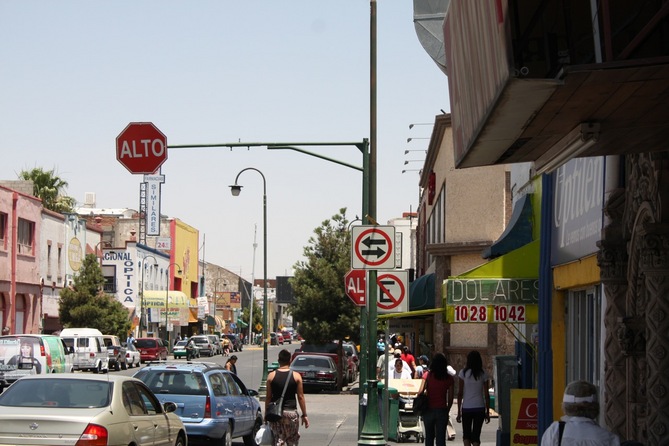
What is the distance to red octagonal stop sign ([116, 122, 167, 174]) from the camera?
2058cm

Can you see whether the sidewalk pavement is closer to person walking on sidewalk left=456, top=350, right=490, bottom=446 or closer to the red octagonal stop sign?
person walking on sidewalk left=456, top=350, right=490, bottom=446

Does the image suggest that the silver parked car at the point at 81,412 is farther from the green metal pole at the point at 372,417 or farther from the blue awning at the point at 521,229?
the blue awning at the point at 521,229

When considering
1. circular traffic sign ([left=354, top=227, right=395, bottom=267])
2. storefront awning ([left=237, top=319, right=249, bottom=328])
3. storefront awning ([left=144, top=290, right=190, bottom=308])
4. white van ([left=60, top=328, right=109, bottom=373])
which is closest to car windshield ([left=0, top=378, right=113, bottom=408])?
circular traffic sign ([left=354, top=227, right=395, bottom=267])

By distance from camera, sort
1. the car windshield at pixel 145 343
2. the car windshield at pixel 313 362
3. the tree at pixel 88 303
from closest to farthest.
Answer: the car windshield at pixel 313 362 → the tree at pixel 88 303 → the car windshield at pixel 145 343

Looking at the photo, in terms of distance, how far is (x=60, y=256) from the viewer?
208 ft

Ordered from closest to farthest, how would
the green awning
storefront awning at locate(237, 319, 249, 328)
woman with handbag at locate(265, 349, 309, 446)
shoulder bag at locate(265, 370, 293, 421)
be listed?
shoulder bag at locate(265, 370, 293, 421) < woman with handbag at locate(265, 349, 309, 446) < the green awning < storefront awning at locate(237, 319, 249, 328)

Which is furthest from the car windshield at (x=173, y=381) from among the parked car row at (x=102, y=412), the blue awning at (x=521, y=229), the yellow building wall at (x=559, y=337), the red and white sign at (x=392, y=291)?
the yellow building wall at (x=559, y=337)

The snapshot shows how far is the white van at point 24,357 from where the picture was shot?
34.0 meters

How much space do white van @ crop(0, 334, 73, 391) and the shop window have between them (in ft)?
77.4

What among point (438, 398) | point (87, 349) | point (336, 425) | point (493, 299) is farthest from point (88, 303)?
point (493, 299)

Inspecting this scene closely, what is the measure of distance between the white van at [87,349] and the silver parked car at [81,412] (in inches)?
1467

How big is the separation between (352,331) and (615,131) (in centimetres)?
4057

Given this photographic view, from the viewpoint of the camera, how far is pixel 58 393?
1299 cm

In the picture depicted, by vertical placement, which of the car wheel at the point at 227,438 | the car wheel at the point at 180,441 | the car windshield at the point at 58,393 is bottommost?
the car wheel at the point at 227,438
